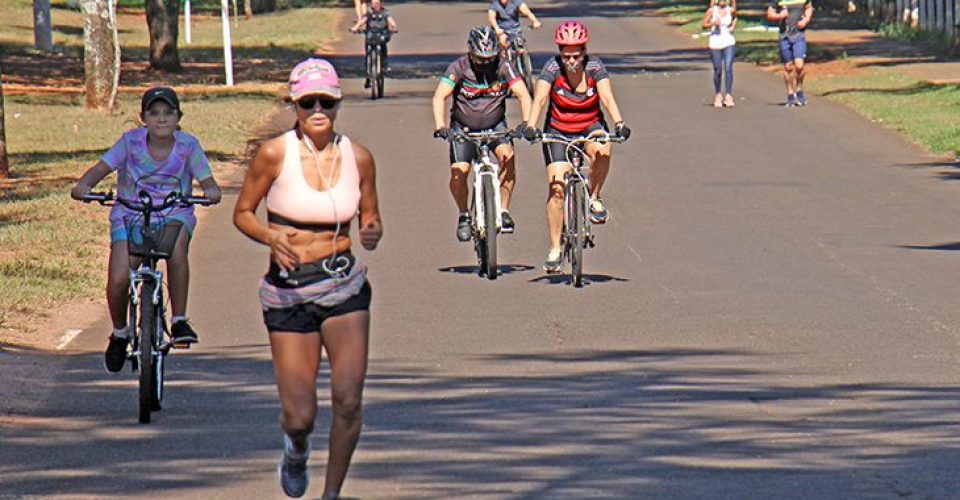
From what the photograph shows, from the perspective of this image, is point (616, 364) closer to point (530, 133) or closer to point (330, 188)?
point (530, 133)

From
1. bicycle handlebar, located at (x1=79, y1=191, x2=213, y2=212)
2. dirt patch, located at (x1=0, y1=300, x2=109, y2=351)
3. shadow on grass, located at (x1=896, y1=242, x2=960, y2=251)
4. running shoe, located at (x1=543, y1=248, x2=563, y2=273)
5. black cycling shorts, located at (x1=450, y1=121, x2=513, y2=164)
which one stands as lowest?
shadow on grass, located at (x1=896, y1=242, x2=960, y2=251)

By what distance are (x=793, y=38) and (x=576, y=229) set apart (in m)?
16.8

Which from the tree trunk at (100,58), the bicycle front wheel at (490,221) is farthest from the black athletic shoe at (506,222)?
the tree trunk at (100,58)

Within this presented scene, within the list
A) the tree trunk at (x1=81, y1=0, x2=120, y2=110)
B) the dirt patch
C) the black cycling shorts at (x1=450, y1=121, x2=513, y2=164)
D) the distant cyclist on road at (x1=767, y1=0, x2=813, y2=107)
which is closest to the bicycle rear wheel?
the black cycling shorts at (x1=450, y1=121, x2=513, y2=164)

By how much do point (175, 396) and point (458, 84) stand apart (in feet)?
17.5

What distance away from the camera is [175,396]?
448 inches

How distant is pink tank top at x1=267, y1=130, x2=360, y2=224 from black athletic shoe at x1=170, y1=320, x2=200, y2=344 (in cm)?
317

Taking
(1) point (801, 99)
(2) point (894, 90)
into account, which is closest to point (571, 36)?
(1) point (801, 99)

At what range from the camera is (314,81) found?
7863mm

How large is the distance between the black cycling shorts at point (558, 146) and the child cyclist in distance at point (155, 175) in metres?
5.24

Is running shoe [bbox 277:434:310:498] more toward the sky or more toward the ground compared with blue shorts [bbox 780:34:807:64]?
more toward the ground

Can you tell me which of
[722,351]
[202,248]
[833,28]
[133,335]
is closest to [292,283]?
[133,335]

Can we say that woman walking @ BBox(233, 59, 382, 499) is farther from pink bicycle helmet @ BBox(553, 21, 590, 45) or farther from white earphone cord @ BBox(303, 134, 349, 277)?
pink bicycle helmet @ BBox(553, 21, 590, 45)

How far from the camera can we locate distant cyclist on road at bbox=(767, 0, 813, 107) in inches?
1228
